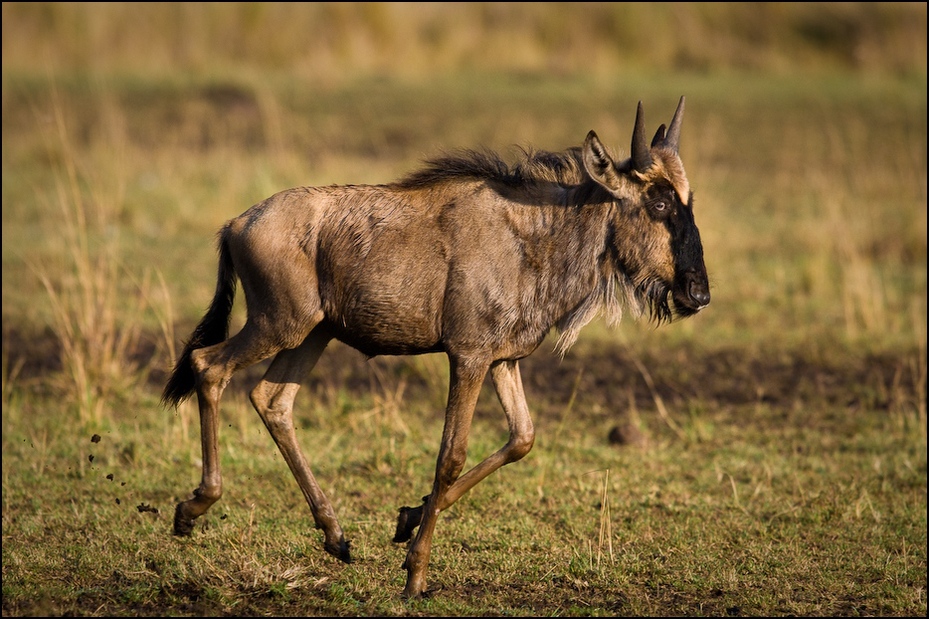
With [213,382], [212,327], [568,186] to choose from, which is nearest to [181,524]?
[213,382]

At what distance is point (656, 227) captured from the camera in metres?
5.28

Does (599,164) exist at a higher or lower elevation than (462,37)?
lower

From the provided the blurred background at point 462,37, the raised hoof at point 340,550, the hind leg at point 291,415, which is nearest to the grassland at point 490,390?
the raised hoof at point 340,550

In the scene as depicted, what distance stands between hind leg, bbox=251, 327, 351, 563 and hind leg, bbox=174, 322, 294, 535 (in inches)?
8.7

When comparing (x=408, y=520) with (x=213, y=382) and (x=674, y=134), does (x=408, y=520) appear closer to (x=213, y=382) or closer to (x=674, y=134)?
(x=213, y=382)

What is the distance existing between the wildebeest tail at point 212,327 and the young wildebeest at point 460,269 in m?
0.10

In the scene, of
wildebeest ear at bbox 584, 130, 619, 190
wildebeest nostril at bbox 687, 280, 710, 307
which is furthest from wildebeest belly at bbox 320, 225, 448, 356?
wildebeest nostril at bbox 687, 280, 710, 307

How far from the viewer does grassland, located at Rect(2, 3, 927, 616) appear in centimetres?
564

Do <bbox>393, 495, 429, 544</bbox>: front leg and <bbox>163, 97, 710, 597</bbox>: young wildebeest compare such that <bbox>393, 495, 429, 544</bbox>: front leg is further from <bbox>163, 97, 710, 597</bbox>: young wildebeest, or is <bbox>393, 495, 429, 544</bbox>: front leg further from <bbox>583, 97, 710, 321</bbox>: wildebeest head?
<bbox>583, 97, 710, 321</bbox>: wildebeest head

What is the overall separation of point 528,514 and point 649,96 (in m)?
13.6

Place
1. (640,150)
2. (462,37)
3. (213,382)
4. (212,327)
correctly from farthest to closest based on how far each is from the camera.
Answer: (462,37) < (212,327) < (213,382) < (640,150)

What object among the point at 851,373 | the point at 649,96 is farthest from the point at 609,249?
the point at 649,96

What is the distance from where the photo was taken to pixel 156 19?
21.6 meters

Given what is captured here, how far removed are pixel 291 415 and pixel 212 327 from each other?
1.84 feet
